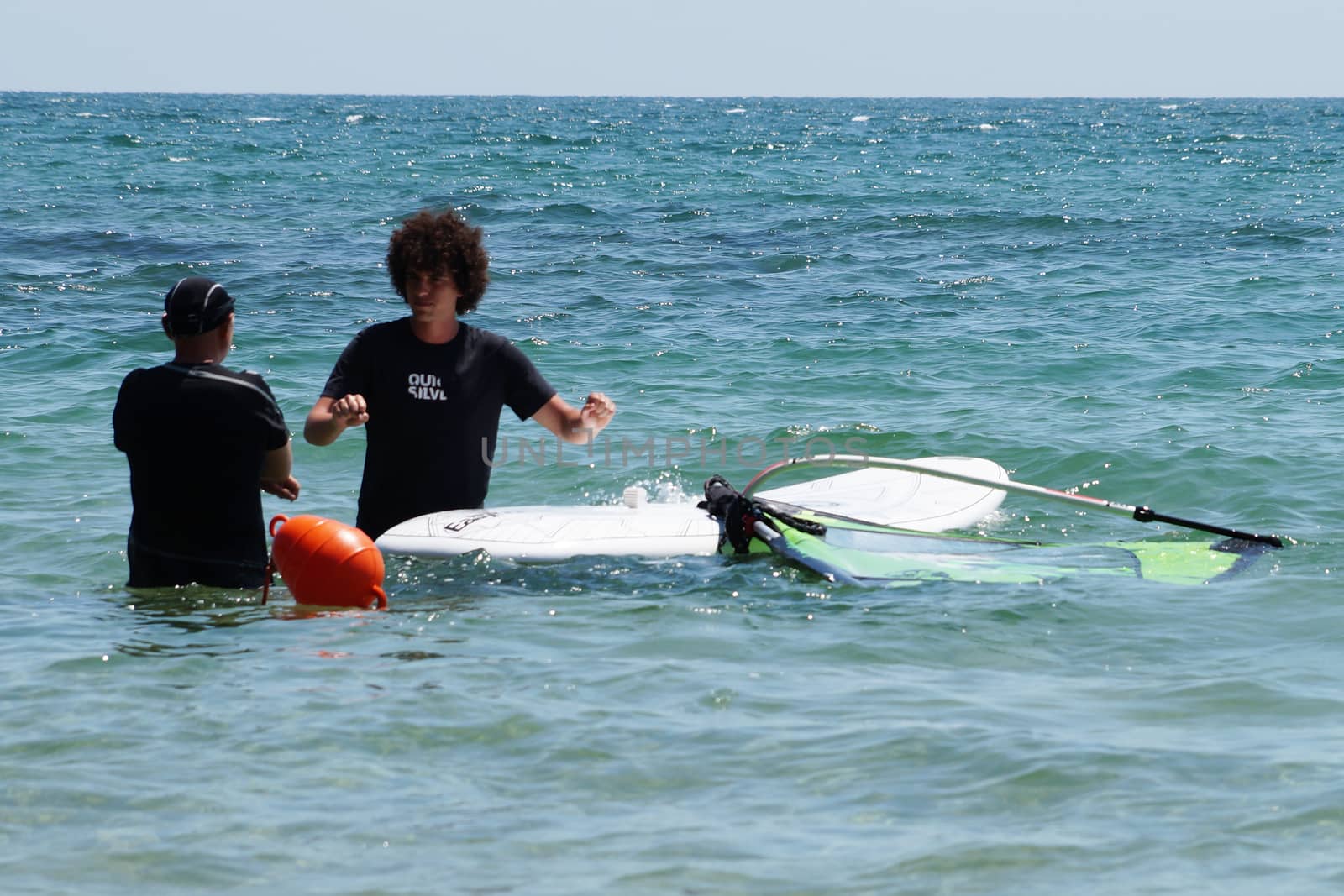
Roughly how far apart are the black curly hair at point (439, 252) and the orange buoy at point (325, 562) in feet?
3.21

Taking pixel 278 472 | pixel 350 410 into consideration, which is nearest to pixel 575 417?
pixel 350 410

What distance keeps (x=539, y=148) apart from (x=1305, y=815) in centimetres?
4639

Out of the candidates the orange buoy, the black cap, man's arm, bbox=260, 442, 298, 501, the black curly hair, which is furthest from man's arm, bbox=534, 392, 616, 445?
the black cap

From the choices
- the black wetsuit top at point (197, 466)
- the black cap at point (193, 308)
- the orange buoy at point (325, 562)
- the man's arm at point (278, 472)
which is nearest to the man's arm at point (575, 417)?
the orange buoy at point (325, 562)

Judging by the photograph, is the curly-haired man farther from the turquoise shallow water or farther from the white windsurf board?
the turquoise shallow water

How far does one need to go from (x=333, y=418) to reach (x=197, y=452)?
1.66ft

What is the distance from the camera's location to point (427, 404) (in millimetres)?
5629

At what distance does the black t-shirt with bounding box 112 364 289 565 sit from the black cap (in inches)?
5.6

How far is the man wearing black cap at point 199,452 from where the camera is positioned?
16.2 feet

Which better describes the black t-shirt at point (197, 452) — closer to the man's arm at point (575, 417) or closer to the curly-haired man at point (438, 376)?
the curly-haired man at point (438, 376)

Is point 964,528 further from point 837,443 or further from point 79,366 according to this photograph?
point 79,366

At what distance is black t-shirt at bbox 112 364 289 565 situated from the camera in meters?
4.95

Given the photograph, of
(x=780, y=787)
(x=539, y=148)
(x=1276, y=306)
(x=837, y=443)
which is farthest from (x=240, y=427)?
(x=539, y=148)

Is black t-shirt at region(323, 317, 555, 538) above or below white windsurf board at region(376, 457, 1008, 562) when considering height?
above
